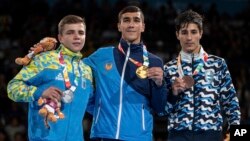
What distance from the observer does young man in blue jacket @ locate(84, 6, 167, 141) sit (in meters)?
5.11

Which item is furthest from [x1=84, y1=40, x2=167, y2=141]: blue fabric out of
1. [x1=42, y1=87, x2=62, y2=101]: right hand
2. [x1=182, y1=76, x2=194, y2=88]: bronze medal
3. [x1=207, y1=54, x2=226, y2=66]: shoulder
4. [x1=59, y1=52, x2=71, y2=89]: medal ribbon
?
[x1=42, y1=87, x2=62, y2=101]: right hand

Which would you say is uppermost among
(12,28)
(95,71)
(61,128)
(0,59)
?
(12,28)

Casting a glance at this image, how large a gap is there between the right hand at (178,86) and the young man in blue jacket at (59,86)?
0.70 meters

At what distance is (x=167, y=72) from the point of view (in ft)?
17.8

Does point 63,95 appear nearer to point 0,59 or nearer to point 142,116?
point 142,116

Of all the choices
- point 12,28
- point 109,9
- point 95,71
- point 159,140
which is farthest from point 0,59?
point 95,71

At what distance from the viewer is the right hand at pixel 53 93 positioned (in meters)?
4.66

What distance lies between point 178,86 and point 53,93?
110 cm

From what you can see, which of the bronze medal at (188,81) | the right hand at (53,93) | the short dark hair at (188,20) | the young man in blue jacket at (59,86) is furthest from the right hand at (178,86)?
the right hand at (53,93)

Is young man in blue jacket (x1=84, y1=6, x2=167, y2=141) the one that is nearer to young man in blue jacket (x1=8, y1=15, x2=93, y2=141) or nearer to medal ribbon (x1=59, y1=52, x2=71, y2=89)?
young man in blue jacket (x1=8, y1=15, x2=93, y2=141)

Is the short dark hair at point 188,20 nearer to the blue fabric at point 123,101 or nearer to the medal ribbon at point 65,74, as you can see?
the blue fabric at point 123,101

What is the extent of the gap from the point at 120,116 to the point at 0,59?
616cm

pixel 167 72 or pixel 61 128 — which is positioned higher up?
pixel 167 72

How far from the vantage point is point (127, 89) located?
5.16 meters
